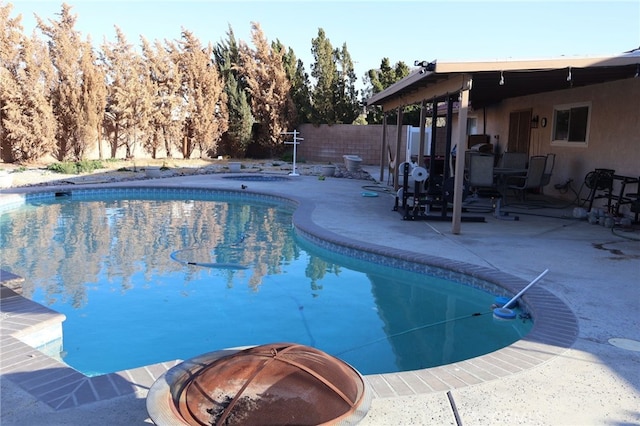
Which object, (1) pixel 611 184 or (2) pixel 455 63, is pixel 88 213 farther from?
(1) pixel 611 184

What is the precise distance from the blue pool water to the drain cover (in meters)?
0.77

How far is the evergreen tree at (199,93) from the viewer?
2091 cm

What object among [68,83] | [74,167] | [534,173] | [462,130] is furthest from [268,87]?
[462,130]

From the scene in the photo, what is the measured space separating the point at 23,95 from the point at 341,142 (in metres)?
12.0

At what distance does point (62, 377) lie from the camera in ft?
10.0

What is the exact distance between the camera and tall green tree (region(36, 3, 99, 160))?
56.4 feet

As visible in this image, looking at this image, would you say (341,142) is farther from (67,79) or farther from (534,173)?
(534,173)

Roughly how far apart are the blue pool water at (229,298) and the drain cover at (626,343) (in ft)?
2.54

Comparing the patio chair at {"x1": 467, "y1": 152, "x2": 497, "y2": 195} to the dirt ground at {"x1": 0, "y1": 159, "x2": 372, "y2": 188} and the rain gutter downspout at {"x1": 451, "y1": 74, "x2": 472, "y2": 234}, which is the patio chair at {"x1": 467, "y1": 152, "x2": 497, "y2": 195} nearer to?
the rain gutter downspout at {"x1": 451, "y1": 74, "x2": 472, "y2": 234}

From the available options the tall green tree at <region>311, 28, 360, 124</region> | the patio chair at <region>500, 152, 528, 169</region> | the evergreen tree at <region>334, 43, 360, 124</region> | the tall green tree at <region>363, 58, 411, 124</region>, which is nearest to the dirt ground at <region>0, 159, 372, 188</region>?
the tall green tree at <region>311, 28, 360, 124</region>

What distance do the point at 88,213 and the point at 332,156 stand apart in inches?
524

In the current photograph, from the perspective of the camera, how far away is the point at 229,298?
567cm

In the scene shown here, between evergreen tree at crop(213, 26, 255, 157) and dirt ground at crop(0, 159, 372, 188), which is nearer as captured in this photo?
dirt ground at crop(0, 159, 372, 188)

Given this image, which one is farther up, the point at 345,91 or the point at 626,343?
the point at 345,91
